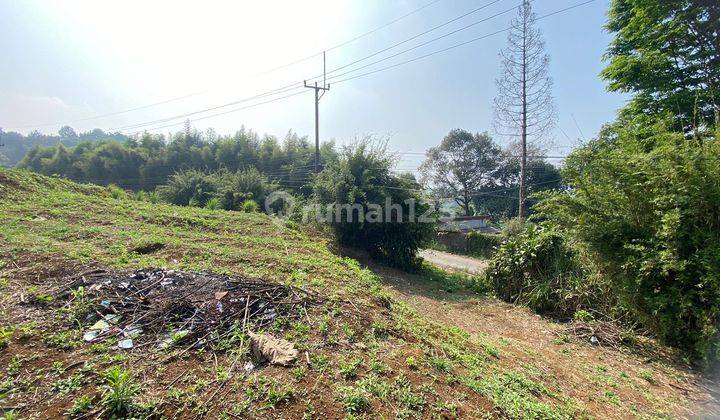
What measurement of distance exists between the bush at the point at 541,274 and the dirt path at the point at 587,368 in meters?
0.38

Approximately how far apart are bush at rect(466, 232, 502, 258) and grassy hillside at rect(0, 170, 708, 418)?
12.8 metres

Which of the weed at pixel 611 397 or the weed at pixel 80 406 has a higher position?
the weed at pixel 80 406

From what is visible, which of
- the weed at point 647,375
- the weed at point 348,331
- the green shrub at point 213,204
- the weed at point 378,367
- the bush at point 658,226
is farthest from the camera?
the green shrub at point 213,204

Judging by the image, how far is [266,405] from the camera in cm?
187

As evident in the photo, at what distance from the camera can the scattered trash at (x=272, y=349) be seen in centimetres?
222

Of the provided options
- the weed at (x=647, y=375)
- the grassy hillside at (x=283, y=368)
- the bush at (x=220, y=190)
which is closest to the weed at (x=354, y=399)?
the grassy hillside at (x=283, y=368)

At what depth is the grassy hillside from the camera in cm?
184

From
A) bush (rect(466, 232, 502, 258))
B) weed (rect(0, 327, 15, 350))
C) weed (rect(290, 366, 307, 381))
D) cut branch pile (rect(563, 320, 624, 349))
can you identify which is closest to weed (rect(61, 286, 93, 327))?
weed (rect(0, 327, 15, 350))

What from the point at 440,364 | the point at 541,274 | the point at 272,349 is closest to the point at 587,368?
the point at 440,364

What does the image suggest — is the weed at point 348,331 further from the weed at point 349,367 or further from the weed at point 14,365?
the weed at point 14,365

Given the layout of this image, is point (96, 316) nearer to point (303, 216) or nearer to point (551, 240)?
point (551, 240)

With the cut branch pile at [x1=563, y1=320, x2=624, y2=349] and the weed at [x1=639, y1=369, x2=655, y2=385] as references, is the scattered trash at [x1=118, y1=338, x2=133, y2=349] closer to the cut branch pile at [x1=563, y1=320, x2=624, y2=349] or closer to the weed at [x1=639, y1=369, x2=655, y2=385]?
the weed at [x1=639, y1=369, x2=655, y2=385]

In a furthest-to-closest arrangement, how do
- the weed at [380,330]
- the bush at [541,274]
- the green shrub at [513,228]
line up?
the green shrub at [513,228]
the bush at [541,274]
the weed at [380,330]

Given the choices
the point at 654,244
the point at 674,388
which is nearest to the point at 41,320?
the point at 674,388
